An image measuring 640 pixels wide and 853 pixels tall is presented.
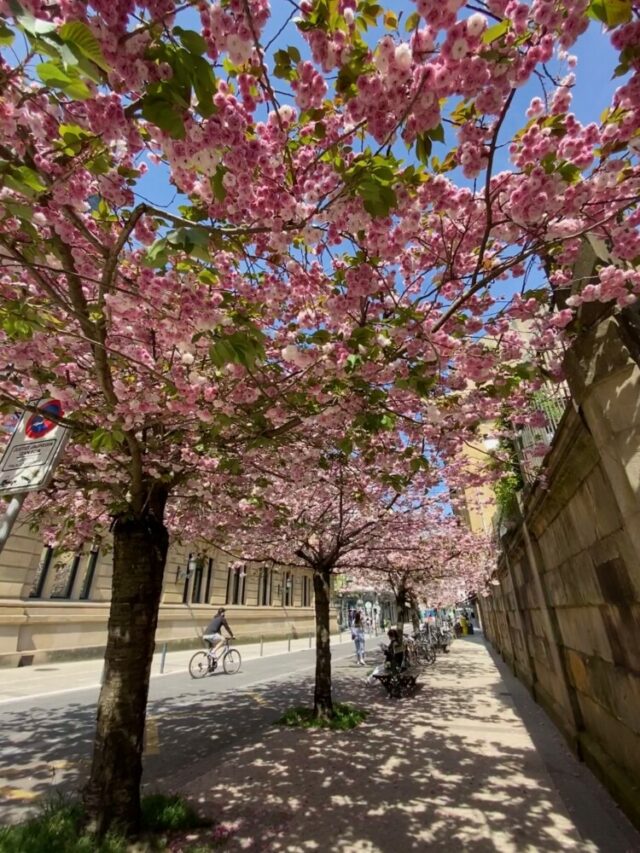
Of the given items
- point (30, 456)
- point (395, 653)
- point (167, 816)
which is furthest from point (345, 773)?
point (395, 653)

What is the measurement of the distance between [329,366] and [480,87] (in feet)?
7.63

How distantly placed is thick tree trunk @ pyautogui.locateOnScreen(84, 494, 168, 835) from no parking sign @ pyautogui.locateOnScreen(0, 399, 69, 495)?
6.23 feet

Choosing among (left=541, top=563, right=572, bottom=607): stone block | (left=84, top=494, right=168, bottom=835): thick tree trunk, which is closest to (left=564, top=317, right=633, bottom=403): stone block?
(left=541, top=563, right=572, bottom=607): stone block

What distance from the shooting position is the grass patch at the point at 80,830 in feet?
12.5

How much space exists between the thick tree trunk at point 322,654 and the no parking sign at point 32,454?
7.43 meters

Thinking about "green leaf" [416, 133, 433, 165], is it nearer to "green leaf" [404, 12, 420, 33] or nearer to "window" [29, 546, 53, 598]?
"green leaf" [404, 12, 420, 33]

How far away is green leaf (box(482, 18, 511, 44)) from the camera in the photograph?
2.38 metres

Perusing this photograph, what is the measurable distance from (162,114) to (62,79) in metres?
0.44

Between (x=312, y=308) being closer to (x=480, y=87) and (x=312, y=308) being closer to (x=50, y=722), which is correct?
(x=480, y=87)

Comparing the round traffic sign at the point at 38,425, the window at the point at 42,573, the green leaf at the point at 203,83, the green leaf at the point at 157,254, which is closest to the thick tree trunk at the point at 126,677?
the round traffic sign at the point at 38,425

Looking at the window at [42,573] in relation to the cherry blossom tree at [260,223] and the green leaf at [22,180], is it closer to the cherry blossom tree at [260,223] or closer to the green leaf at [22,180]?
the cherry blossom tree at [260,223]

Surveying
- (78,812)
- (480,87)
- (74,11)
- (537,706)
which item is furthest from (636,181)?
(537,706)

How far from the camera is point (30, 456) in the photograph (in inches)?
135

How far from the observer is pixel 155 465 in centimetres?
609
